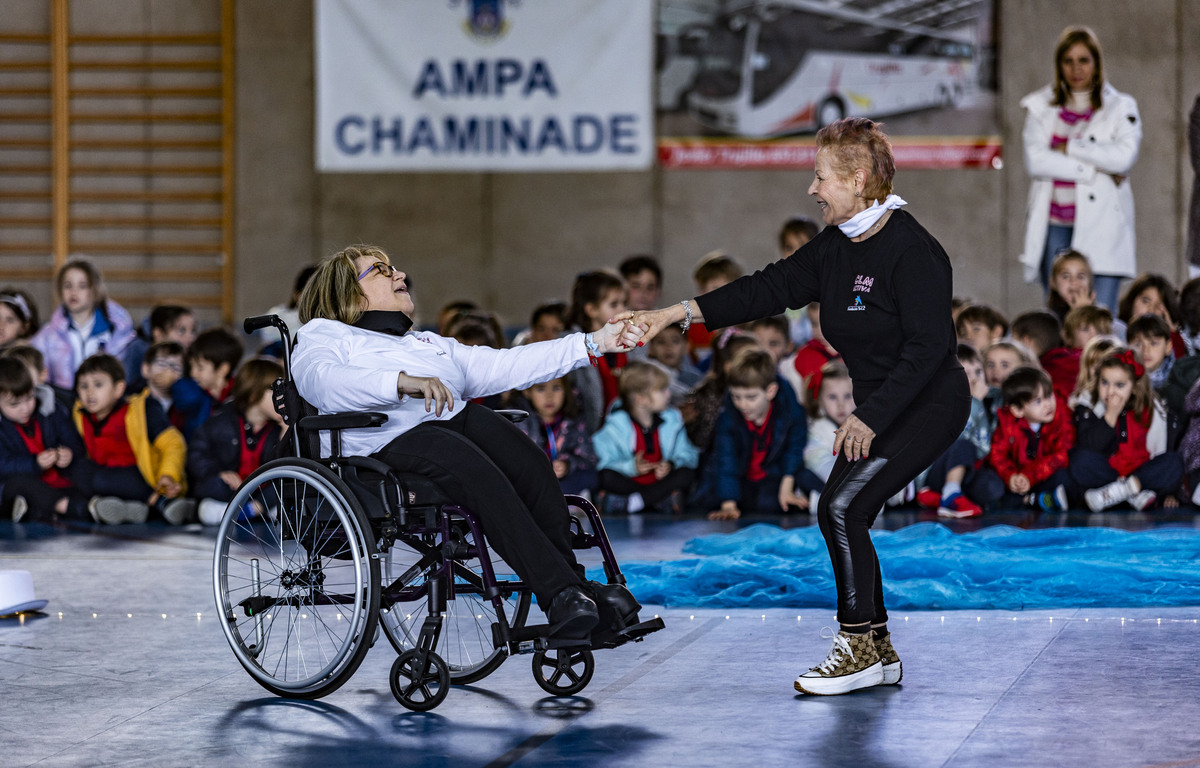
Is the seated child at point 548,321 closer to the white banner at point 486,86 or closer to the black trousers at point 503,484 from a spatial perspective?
the white banner at point 486,86

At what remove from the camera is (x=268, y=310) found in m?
9.39

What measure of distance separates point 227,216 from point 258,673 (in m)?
6.71

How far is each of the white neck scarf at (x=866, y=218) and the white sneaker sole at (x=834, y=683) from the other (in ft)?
3.07

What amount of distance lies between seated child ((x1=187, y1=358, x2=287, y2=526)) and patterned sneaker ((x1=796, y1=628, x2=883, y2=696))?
134 inches

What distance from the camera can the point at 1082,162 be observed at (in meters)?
6.90

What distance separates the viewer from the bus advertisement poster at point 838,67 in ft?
29.2

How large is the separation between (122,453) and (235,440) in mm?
585

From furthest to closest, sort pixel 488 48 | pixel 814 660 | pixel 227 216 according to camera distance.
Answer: pixel 227 216 < pixel 488 48 < pixel 814 660

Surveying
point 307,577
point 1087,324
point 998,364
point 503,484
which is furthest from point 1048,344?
point 307,577

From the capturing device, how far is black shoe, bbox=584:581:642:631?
2908 mm

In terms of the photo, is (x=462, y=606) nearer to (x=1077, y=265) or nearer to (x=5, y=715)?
(x=5, y=715)

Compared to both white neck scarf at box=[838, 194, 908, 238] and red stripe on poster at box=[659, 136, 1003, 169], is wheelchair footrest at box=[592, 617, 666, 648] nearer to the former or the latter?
white neck scarf at box=[838, 194, 908, 238]

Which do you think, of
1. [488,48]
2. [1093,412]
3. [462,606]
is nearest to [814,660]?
[462,606]

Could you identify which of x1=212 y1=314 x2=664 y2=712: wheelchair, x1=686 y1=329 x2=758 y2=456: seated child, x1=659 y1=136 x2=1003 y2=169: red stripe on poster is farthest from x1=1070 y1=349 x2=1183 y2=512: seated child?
x1=659 y1=136 x2=1003 y2=169: red stripe on poster
